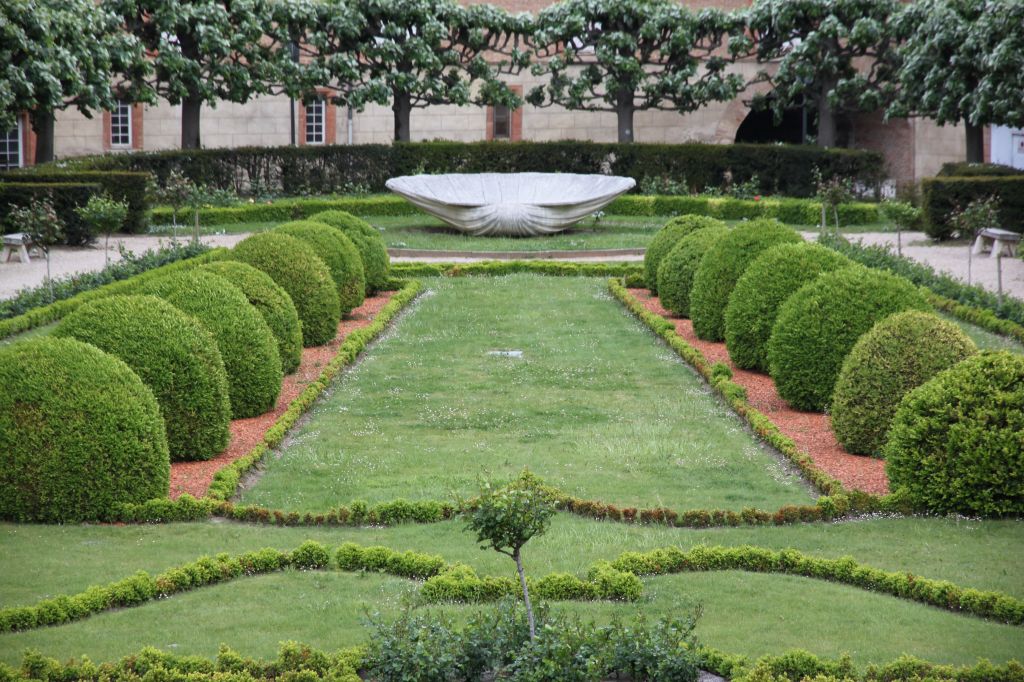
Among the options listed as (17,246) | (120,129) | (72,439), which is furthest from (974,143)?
(72,439)

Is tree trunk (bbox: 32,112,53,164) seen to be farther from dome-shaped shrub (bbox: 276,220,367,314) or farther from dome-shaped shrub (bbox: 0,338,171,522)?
dome-shaped shrub (bbox: 0,338,171,522)

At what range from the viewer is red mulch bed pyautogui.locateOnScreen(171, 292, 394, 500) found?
8344 mm

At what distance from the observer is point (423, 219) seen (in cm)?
2711

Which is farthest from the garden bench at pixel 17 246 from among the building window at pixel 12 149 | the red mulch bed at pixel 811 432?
the building window at pixel 12 149

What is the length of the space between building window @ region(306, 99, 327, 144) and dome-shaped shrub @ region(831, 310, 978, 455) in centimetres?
3009

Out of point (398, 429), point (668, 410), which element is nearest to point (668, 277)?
point (668, 410)

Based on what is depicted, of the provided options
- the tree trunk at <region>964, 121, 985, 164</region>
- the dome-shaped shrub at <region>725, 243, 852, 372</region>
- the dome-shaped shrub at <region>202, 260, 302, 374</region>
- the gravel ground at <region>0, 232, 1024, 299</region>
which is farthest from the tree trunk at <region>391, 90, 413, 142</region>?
the dome-shaped shrub at <region>725, 243, 852, 372</region>

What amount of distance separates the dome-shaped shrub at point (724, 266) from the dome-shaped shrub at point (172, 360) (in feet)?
→ 18.9

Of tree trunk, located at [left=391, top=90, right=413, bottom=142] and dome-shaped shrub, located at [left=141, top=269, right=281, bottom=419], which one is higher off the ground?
tree trunk, located at [left=391, top=90, right=413, bottom=142]

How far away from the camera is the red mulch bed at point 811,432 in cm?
835

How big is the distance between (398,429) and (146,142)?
2912 cm

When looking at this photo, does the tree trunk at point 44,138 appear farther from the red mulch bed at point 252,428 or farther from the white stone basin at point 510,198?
the red mulch bed at point 252,428

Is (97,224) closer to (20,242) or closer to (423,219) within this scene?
(20,242)

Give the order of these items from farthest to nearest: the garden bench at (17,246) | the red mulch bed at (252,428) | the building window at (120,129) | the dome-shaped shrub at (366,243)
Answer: the building window at (120,129)
the garden bench at (17,246)
the dome-shaped shrub at (366,243)
the red mulch bed at (252,428)
